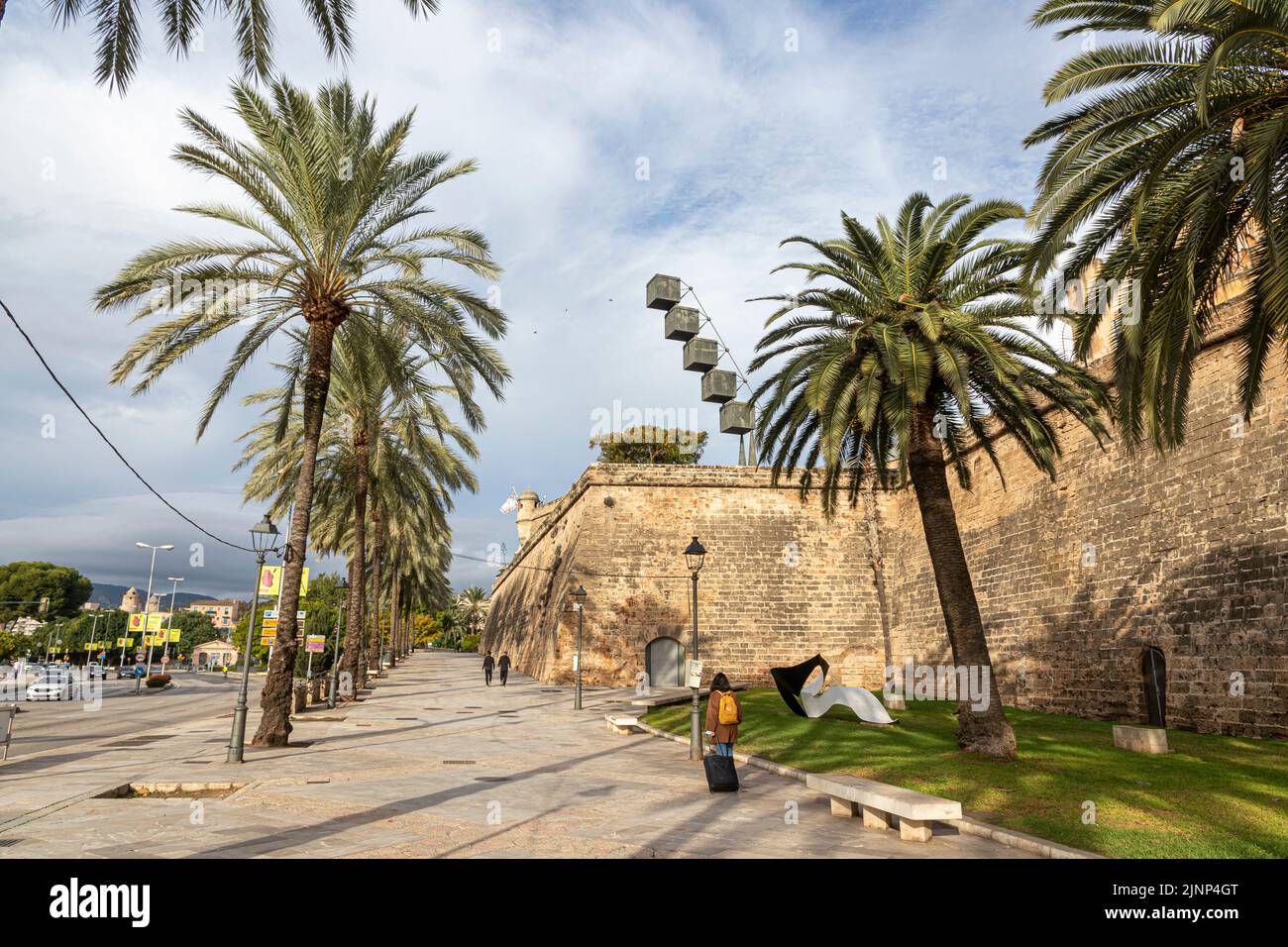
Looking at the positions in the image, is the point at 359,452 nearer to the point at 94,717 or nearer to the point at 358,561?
the point at 358,561

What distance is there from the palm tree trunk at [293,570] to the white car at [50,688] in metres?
23.9

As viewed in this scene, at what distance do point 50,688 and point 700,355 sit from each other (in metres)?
31.2

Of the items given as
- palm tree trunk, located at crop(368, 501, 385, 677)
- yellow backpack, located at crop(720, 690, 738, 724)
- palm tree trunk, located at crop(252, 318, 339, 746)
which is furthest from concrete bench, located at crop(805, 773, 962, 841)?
palm tree trunk, located at crop(368, 501, 385, 677)

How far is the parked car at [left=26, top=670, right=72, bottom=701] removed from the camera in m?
30.6

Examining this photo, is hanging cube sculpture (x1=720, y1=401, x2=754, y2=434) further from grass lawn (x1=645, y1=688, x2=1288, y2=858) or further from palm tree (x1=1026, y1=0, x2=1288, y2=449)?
palm tree (x1=1026, y1=0, x2=1288, y2=449)

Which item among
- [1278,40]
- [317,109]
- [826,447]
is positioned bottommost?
[826,447]

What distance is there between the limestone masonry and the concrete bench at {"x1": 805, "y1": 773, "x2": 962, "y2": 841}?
32.4 feet

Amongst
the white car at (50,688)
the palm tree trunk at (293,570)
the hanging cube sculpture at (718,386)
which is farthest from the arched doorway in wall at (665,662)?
the white car at (50,688)

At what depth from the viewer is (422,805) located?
27.2ft

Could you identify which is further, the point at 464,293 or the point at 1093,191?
the point at 464,293
